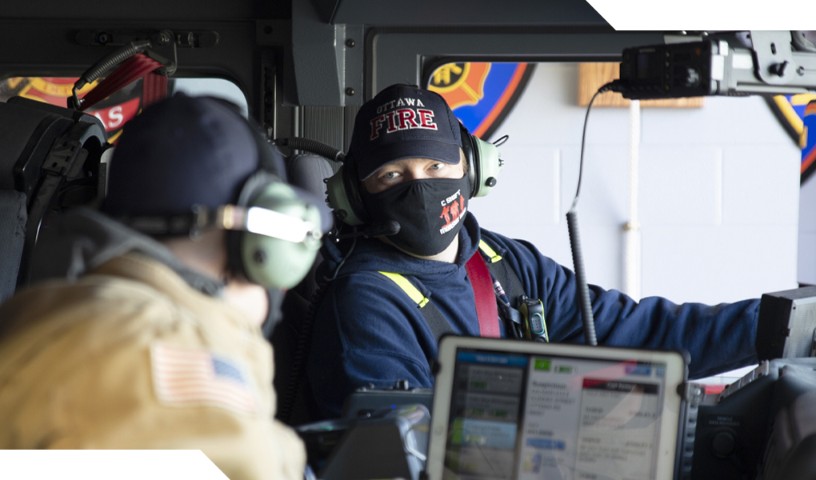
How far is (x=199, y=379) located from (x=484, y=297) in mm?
1539

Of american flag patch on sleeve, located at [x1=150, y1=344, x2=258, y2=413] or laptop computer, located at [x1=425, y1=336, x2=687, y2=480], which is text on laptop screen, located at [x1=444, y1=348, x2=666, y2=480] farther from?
american flag patch on sleeve, located at [x1=150, y1=344, x2=258, y2=413]

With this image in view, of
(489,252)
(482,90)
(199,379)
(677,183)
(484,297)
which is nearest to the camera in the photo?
(199,379)

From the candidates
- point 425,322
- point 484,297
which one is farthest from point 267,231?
point 484,297

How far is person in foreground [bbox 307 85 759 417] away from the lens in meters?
2.16

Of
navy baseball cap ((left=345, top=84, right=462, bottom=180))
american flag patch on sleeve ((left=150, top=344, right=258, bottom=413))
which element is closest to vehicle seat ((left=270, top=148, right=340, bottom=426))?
navy baseball cap ((left=345, top=84, right=462, bottom=180))

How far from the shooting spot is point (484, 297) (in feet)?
7.64

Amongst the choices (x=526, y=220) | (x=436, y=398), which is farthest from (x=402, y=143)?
(x=526, y=220)

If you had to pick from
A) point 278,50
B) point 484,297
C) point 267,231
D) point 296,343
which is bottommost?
point 296,343

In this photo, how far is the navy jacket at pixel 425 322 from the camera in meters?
2.12

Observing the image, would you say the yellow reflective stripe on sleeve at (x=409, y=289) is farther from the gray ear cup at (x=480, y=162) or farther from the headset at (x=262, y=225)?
the headset at (x=262, y=225)

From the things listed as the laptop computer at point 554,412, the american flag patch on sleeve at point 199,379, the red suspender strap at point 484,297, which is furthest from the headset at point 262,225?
the red suspender strap at point 484,297

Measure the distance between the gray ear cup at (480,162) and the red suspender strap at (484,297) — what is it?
0.16 metres

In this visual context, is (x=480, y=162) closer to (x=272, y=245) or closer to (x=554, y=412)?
(x=554, y=412)

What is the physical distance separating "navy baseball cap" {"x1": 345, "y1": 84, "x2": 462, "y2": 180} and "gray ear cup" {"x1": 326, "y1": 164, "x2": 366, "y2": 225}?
2cm
